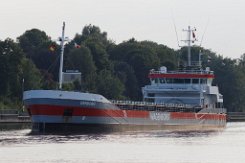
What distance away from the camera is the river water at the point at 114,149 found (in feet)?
168

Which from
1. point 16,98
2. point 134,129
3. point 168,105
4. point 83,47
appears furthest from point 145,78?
point 134,129

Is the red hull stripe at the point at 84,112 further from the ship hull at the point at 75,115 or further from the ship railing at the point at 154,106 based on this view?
the ship railing at the point at 154,106

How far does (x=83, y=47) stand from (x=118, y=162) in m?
104

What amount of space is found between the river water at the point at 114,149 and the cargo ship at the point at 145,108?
330cm

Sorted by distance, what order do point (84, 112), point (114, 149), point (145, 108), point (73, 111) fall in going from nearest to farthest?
point (114, 149)
point (73, 111)
point (84, 112)
point (145, 108)

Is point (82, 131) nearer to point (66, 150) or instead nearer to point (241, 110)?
point (66, 150)

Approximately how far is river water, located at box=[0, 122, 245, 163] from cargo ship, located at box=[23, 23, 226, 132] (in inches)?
130

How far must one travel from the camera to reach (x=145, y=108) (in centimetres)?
8762

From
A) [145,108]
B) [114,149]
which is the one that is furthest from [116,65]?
[114,149]

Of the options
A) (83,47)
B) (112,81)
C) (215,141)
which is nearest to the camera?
(215,141)

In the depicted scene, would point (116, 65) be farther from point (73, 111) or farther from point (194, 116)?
→ point (73, 111)

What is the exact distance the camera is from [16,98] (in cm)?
11150

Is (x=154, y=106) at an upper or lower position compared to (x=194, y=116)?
upper

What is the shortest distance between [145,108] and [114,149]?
30.6 metres
